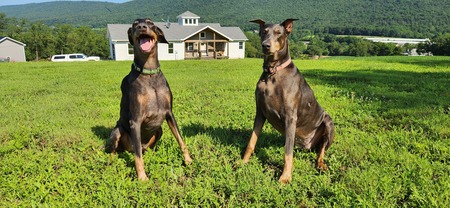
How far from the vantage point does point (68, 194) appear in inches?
129

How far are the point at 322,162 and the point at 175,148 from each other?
1.86 meters

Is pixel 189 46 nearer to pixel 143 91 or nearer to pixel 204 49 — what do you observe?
pixel 204 49

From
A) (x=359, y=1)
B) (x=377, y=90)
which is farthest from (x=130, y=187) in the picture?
(x=359, y=1)

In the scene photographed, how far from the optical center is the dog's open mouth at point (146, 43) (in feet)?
11.4

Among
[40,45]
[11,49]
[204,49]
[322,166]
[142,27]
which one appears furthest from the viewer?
[40,45]

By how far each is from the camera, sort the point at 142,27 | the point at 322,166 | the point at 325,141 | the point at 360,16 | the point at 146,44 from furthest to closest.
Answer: the point at 360,16 → the point at 325,141 → the point at 322,166 → the point at 146,44 → the point at 142,27

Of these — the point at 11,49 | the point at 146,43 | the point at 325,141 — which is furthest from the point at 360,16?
the point at 146,43

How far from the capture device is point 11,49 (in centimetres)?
4516

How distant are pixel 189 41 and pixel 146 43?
33806 mm

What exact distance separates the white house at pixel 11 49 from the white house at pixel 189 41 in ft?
55.6

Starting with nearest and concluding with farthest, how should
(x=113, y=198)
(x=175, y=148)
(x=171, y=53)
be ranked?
(x=113, y=198), (x=175, y=148), (x=171, y=53)

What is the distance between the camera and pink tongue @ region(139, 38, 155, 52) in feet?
11.4

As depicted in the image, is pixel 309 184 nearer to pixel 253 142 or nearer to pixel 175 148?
pixel 253 142

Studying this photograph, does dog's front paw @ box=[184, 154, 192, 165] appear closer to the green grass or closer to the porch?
the green grass
